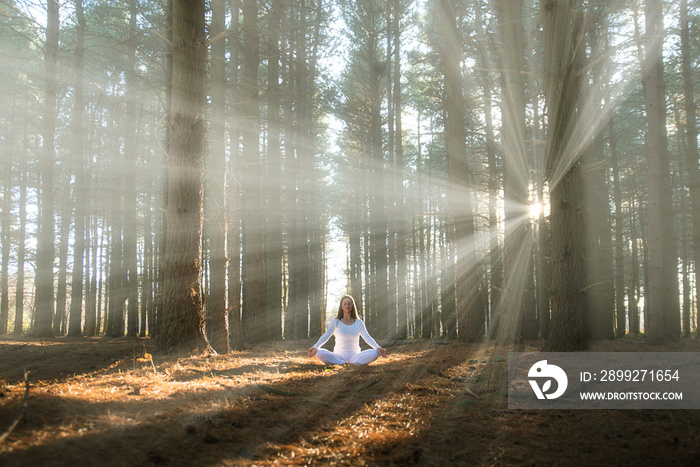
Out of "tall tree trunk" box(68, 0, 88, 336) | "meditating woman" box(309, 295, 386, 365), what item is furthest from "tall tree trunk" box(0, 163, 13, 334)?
"meditating woman" box(309, 295, 386, 365)

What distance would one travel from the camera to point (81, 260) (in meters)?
15.8

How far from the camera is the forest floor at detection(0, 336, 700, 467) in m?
2.40

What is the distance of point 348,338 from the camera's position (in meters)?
7.29

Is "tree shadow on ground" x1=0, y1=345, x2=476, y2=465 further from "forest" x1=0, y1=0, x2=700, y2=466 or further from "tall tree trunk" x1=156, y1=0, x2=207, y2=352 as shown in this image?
"tall tree trunk" x1=156, y1=0, x2=207, y2=352

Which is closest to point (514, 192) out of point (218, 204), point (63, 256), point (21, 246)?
point (218, 204)

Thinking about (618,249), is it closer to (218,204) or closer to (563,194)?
(563,194)

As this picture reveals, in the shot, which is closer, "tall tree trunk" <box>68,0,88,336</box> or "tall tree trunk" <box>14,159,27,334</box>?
"tall tree trunk" <box>68,0,88,336</box>

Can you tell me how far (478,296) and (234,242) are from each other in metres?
6.91

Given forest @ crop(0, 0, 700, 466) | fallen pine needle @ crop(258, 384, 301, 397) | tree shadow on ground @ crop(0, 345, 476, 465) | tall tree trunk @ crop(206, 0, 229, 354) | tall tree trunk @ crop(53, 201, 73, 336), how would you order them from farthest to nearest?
tall tree trunk @ crop(53, 201, 73, 336), tall tree trunk @ crop(206, 0, 229, 354), fallen pine needle @ crop(258, 384, 301, 397), forest @ crop(0, 0, 700, 466), tree shadow on ground @ crop(0, 345, 476, 465)

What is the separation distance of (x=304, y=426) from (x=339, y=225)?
1939cm

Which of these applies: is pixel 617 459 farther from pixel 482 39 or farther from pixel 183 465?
pixel 482 39

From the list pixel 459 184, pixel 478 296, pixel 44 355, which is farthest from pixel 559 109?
pixel 44 355

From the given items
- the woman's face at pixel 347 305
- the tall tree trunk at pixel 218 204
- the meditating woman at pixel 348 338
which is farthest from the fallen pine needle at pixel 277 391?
the tall tree trunk at pixel 218 204

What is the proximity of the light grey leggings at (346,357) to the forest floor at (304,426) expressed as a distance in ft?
6.42
